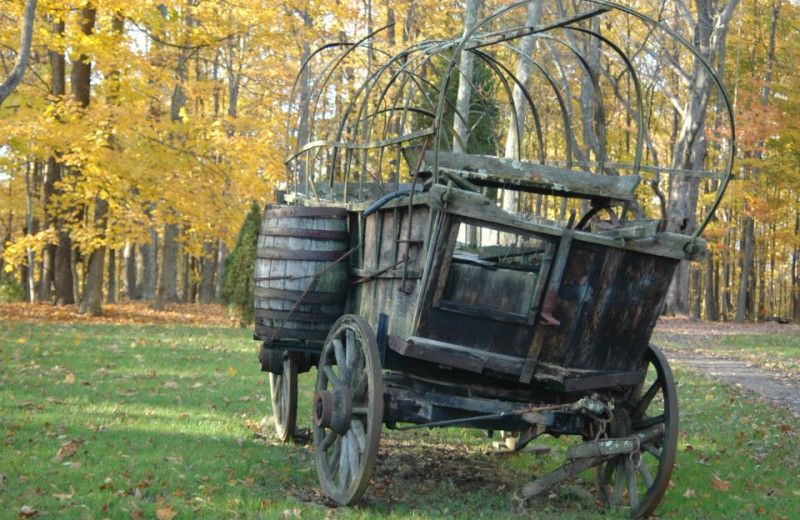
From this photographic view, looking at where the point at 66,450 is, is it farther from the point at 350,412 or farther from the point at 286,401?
the point at 350,412

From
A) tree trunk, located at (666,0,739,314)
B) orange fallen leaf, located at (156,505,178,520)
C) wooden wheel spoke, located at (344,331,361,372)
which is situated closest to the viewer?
orange fallen leaf, located at (156,505,178,520)

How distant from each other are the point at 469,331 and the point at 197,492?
6.50 ft

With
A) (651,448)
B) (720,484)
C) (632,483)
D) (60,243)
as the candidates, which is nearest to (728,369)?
(720,484)

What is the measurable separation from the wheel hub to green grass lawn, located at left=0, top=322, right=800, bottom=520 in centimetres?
51

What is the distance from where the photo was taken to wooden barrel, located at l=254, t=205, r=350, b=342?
265 inches

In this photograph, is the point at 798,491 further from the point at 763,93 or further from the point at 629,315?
the point at 763,93

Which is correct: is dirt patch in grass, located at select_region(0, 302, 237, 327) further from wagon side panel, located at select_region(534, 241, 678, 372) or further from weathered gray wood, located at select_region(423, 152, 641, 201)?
wagon side panel, located at select_region(534, 241, 678, 372)

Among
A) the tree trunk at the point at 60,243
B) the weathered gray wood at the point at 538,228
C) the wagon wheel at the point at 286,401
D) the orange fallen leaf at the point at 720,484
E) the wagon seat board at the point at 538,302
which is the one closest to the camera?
the weathered gray wood at the point at 538,228

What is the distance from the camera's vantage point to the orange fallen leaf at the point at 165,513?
4793 mm

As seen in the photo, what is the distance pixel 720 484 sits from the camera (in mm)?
6504

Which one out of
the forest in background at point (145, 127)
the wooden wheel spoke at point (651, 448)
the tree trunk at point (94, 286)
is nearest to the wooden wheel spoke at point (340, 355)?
the wooden wheel spoke at point (651, 448)

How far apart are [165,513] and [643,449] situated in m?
3.11

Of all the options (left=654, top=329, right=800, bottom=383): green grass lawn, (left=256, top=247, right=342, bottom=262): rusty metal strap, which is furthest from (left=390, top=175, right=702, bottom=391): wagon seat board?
(left=654, top=329, right=800, bottom=383): green grass lawn

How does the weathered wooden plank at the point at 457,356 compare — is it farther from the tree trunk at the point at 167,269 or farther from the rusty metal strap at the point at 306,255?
the tree trunk at the point at 167,269
